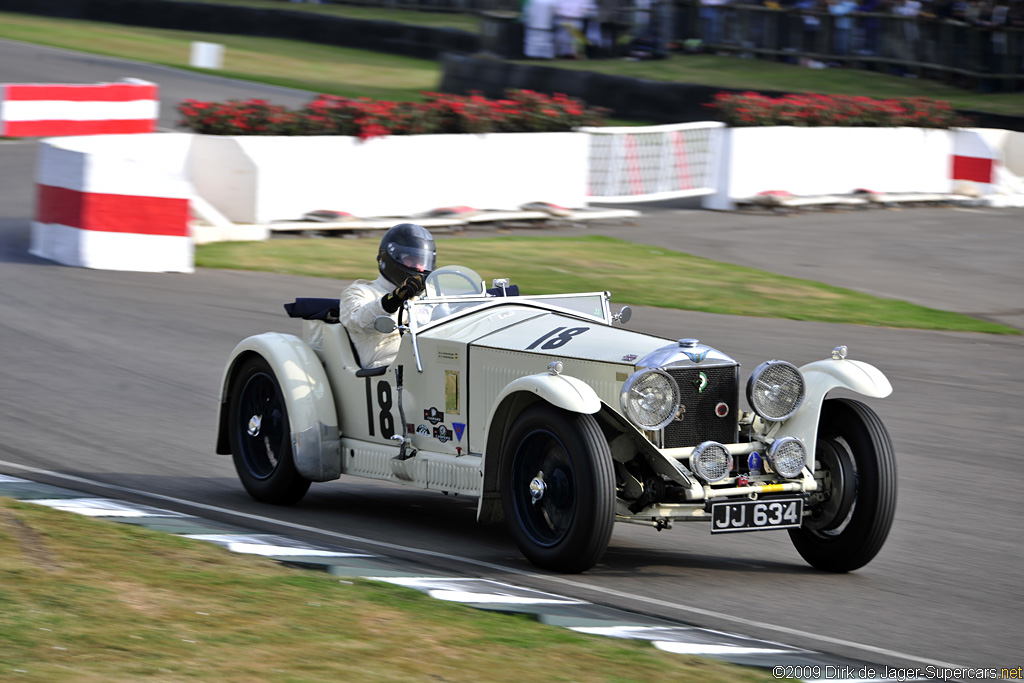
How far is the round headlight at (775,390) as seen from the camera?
6227mm

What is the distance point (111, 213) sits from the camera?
14375 millimetres

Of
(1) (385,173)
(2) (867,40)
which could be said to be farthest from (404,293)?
(2) (867,40)

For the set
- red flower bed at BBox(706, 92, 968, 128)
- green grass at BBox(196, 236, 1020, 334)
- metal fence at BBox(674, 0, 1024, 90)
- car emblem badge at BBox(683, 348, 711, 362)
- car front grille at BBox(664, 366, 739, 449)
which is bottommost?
green grass at BBox(196, 236, 1020, 334)

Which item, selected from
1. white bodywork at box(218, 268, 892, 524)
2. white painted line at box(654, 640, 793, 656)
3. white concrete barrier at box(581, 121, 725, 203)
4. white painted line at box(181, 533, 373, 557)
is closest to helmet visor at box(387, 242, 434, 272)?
white bodywork at box(218, 268, 892, 524)

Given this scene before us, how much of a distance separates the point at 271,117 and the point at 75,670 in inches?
556

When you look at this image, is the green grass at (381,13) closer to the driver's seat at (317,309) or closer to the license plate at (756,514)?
the driver's seat at (317,309)

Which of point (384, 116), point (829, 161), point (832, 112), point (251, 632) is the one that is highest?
point (832, 112)

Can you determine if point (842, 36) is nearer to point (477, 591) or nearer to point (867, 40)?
point (867, 40)

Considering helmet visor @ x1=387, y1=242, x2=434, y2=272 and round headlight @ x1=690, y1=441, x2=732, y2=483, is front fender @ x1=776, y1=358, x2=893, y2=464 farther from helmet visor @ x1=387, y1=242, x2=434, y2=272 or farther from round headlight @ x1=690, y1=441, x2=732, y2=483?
helmet visor @ x1=387, y1=242, x2=434, y2=272

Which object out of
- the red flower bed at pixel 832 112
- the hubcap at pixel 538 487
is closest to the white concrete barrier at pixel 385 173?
the red flower bed at pixel 832 112

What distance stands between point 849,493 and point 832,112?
18615 millimetres

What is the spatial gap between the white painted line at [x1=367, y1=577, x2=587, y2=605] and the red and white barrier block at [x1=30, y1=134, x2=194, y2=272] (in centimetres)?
940

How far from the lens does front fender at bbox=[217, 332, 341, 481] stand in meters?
7.32

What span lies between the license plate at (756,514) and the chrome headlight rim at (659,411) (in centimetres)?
42
